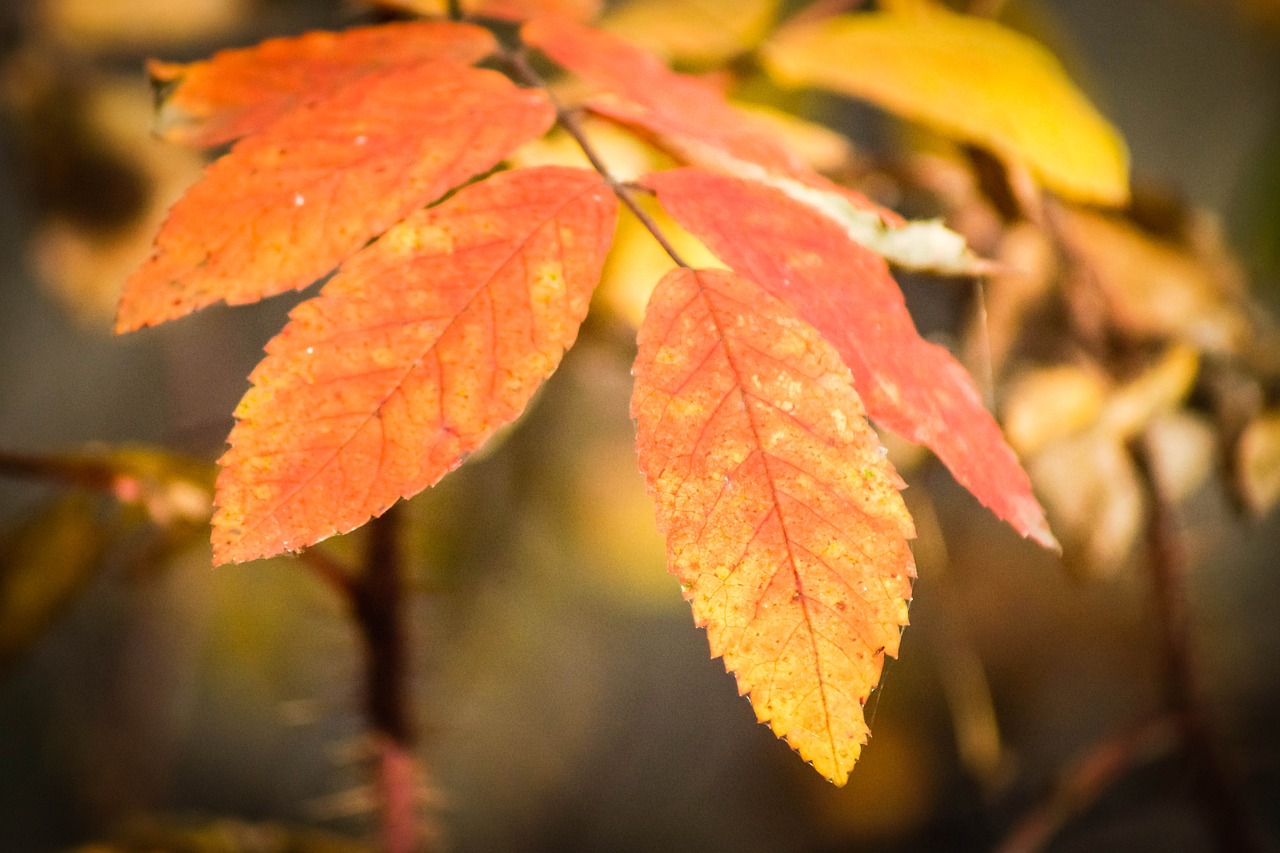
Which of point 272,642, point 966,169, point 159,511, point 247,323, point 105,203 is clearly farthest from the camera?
point 247,323

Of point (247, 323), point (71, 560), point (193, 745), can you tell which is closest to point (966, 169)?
point (71, 560)

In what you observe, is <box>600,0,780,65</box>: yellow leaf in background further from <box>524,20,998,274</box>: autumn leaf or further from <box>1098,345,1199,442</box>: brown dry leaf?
<box>1098,345,1199,442</box>: brown dry leaf

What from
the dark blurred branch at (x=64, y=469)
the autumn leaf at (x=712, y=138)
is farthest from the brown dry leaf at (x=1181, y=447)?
the dark blurred branch at (x=64, y=469)

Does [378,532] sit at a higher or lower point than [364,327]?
lower

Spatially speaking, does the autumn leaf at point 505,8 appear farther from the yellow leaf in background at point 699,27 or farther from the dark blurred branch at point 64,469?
the dark blurred branch at point 64,469

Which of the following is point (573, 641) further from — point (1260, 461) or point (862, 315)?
point (862, 315)

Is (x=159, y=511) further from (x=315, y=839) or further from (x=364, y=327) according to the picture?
(x=315, y=839)

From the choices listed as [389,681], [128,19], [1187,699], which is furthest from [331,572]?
[128,19]
